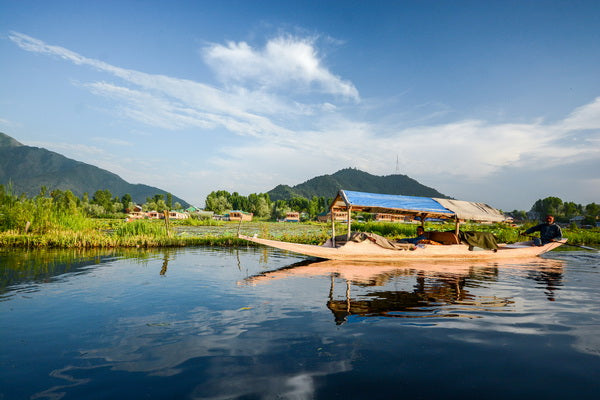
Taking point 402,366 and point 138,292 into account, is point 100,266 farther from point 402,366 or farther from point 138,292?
point 402,366

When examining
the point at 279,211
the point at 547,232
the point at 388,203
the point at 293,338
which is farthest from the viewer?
the point at 279,211

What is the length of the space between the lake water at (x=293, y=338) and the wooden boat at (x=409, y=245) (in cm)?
262

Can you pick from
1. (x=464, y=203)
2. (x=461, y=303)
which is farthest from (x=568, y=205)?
(x=461, y=303)

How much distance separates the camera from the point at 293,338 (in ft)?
16.1

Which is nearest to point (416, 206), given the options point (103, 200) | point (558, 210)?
point (103, 200)

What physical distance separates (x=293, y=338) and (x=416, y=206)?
11.4 metres

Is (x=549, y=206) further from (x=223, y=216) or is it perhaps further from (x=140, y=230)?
(x=140, y=230)

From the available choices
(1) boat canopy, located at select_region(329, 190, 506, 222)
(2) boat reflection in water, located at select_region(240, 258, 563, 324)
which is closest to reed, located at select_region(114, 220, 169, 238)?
(2) boat reflection in water, located at select_region(240, 258, 563, 324)

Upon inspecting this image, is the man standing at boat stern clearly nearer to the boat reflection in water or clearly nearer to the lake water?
the boat reflection in water

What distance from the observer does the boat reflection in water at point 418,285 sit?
658 centimetres

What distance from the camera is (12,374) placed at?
377 centimetres

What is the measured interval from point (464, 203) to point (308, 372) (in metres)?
14.7

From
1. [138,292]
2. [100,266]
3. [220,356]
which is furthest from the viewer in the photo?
[100,266]

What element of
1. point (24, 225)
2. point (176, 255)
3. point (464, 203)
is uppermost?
point (464, 203)
